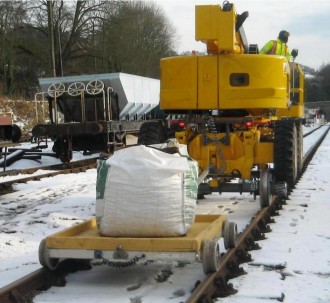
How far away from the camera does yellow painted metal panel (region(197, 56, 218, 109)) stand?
27.6 feet

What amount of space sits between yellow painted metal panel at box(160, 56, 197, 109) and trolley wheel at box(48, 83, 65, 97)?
337 inches

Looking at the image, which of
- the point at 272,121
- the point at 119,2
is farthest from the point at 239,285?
the point at 119,2

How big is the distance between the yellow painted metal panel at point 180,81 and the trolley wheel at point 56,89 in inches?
337

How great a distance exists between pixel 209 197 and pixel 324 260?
14.5 feet

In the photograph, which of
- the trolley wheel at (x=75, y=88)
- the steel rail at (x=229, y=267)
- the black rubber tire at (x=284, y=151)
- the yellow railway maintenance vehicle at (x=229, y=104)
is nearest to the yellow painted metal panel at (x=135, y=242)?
the steel rail at (x=229, y=267)

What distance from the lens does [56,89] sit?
16781 mm

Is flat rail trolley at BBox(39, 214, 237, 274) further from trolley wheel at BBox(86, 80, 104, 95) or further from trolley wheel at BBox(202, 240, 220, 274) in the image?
trolley wheel at BBox(86, 80, 104, 95)

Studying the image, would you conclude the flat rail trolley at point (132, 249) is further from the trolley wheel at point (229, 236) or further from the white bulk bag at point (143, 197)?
the trolley wheel at point (229, 236)

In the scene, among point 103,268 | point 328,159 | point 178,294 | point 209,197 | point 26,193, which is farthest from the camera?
point 328,159

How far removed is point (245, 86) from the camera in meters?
8.36

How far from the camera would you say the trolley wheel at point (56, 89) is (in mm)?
16695

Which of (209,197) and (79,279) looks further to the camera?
(209,197)

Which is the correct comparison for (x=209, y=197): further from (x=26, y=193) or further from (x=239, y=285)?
(x=239, y=285)

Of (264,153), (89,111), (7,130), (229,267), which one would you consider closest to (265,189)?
(264,153)
